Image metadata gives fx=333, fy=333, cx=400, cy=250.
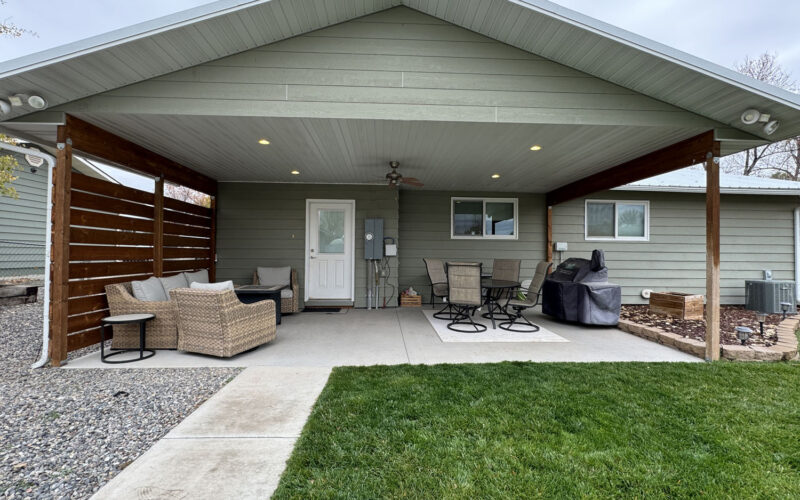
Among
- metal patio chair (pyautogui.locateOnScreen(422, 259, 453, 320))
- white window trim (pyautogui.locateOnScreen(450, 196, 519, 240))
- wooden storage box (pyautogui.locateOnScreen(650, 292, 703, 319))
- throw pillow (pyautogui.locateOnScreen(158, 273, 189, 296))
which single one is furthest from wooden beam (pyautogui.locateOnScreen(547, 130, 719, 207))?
throw pillow (pyautogui.locateOnScreen(158, 273, 189, 296))

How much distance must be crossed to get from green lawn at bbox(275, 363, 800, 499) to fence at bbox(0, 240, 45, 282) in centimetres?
872

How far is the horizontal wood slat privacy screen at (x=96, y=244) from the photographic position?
3.19 meters

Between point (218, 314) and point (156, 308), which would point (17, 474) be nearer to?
point (218, 314)

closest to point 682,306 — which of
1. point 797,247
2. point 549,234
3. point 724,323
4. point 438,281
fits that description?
point 724,323

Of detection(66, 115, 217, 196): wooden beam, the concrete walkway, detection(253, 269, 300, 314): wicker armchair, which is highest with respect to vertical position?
detection(66, 115, 217, 196): wooden beam

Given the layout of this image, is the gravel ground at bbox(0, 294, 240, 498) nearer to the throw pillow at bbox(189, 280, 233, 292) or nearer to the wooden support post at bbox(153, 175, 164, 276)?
the throw pillow at bbox(189, 280, 233, 292)

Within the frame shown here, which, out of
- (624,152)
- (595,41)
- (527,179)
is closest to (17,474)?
(595,41)

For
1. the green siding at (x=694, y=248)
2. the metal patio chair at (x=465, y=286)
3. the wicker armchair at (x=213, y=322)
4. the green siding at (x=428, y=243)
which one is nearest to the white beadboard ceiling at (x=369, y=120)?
the metal patio chair at (x=465, y=286)

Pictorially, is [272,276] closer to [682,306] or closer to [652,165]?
A: [652,165]

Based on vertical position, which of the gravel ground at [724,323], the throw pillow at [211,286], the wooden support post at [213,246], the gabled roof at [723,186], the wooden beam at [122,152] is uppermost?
the gabled roof at [723,186]

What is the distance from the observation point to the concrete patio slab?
3.39 m

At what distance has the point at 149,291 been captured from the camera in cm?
388

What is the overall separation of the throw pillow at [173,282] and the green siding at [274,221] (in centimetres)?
188

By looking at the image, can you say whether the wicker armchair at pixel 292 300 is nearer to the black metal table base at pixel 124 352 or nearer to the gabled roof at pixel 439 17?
the black metal table base at pixel 124 352
